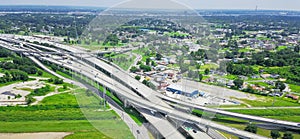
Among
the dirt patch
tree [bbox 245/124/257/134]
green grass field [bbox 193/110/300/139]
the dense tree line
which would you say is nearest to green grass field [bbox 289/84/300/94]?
the dense tree line

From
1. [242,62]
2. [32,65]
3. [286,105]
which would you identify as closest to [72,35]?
[32,65]

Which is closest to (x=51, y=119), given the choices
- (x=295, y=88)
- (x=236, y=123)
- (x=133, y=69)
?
(x=133, y=69)

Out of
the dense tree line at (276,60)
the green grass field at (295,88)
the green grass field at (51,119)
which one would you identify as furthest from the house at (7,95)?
the dense tree line at (276,60)

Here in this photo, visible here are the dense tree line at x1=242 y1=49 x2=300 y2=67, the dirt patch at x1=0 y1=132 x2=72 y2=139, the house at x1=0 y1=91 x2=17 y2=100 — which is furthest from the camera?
the dense tree line at x1=242 y1=49 x2=300 y2=67

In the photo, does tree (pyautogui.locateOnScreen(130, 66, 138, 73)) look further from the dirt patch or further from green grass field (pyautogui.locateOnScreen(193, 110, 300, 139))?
the dirt patch

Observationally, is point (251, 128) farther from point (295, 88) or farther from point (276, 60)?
point (276, 60)

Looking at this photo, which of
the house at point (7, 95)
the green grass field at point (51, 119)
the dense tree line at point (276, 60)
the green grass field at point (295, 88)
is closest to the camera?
the green grass field at point (51, 119)

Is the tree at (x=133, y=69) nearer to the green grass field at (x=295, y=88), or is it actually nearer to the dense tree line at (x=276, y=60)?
the green grass field at (x=295, y=88)

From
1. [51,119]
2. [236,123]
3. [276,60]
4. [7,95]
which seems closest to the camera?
[51,119]

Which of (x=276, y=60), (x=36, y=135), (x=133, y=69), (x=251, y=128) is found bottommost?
(x=36, y=135)

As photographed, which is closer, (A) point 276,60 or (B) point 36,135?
(B) point 36,135

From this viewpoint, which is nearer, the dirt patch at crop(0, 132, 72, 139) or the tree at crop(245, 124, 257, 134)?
the dirt patch at crop(0, 132, 72, 139)

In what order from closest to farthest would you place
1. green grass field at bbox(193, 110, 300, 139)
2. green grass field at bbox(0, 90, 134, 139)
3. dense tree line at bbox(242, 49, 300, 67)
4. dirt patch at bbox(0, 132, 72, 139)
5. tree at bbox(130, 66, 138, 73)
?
dirt patch at bbox(0, 132, 72, 139)
green grass field at bbox(0, 90, 134, 139)
green grass field at bbox(193, 110, 300, 139)
tree at bbox(130, 66, 138, 73)
dense tree line at bbox(242, 49, 300, 67)
